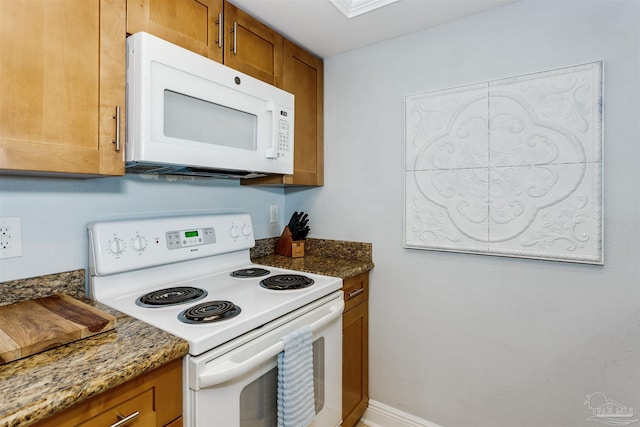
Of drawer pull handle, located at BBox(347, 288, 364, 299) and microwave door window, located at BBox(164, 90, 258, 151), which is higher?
microwave door window, located at BBox(164, 90, 258, 151)

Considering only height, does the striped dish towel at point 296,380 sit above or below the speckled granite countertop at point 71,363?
below

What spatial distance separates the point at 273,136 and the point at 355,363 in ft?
4.16

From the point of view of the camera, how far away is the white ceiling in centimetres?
149

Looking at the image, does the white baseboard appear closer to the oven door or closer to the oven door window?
the oven door

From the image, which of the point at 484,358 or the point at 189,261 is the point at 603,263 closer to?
the point at 484,358

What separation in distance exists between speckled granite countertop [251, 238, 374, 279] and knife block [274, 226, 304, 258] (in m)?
0.03

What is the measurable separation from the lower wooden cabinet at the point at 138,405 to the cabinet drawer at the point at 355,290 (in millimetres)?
905

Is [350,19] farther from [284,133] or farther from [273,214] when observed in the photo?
[273,214]

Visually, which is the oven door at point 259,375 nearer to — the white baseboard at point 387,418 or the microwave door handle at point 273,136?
the white baseboard at point 387,418

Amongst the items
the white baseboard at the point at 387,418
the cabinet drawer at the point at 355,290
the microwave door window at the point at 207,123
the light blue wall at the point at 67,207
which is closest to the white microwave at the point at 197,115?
the microwave door window at the point at 207,123

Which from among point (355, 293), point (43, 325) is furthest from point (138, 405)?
point (355, 293)

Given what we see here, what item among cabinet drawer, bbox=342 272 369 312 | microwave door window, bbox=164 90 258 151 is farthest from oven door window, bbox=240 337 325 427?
microwave door window, bbox=164 90 258 151

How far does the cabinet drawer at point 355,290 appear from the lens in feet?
5.46

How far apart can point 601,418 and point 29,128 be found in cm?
226
